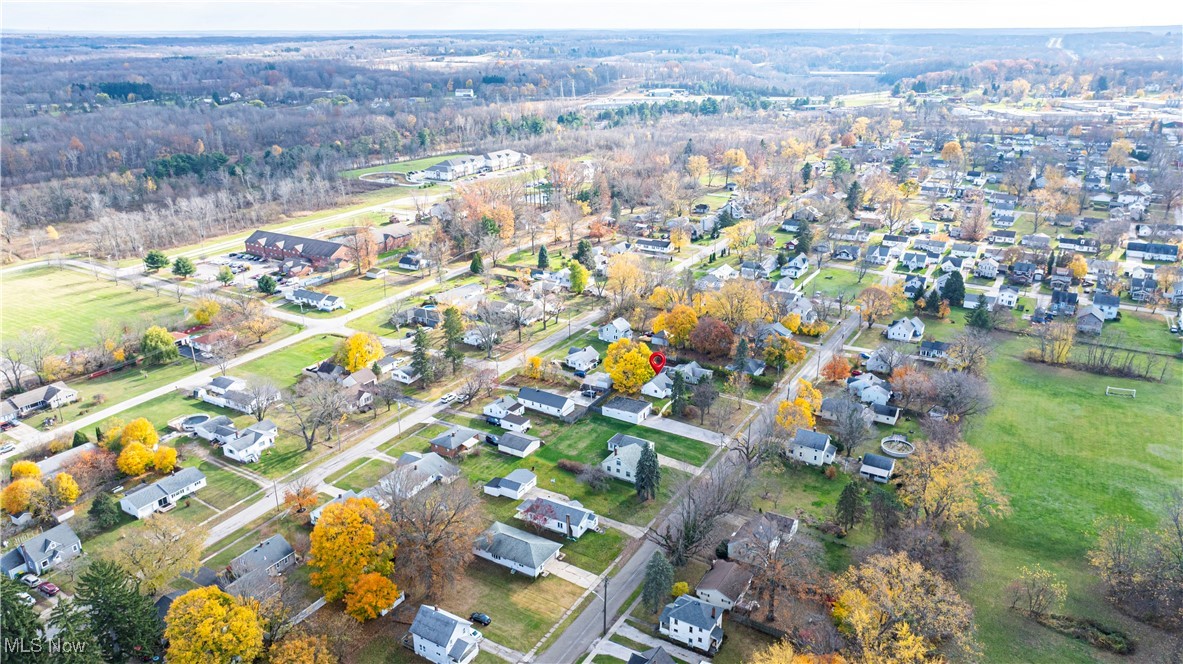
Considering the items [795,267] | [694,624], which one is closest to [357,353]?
[694,624]

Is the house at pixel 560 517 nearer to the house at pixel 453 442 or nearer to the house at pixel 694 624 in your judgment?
the house at pixel 694 624

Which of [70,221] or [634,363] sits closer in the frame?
[634,363]

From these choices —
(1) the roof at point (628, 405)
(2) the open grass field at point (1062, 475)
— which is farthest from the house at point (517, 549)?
(2) the open grass field at point (1062, 475)

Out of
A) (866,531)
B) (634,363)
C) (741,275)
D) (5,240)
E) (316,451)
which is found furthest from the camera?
(5,240)

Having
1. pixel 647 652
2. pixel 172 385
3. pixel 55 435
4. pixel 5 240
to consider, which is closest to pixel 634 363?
pixel 647 652

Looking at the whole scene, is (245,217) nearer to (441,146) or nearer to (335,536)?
(441,146)

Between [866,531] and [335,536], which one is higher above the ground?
[335,536]
